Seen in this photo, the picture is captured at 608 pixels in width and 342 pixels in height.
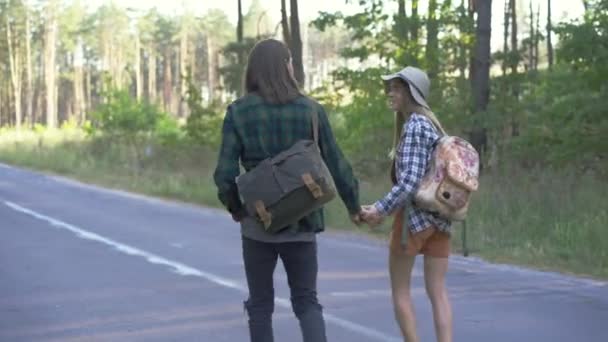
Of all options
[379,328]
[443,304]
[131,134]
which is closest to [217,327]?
[379,328]

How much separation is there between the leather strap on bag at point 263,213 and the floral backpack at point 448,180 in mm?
891

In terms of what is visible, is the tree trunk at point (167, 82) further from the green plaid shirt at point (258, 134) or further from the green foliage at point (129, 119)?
the green plaid shirt at point (258, 134)

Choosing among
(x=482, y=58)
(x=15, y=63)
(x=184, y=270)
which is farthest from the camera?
(x=15, y=63)

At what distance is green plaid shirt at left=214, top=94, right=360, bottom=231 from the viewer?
16.2ft

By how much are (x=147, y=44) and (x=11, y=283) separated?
334ft

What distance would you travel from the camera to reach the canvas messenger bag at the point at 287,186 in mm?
4887

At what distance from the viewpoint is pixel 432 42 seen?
2150 cm

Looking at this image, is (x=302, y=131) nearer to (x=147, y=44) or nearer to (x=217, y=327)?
(x=217, y=327)

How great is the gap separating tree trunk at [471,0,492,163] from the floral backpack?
15.6m

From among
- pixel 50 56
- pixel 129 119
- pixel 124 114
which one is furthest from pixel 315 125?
pixel 50 56

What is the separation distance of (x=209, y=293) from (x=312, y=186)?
Answer: 15.9ft

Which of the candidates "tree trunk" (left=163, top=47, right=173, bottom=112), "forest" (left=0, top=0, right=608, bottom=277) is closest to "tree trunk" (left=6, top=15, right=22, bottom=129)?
"tree trunk" (left=163, top=47, right=173, bottom=112)

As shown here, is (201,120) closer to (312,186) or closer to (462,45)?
(462,45)

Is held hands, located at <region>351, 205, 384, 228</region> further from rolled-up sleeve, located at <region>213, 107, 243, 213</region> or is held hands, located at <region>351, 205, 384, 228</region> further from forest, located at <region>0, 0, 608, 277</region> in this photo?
forest, located at <region>0, 0, 608, 277</region>
